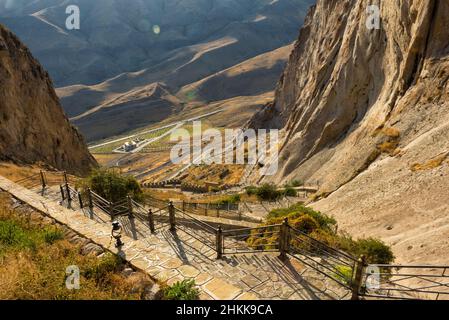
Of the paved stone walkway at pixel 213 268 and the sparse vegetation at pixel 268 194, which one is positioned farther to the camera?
the sparse vegetation at pixel 268 194

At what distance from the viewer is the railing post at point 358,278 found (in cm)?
646

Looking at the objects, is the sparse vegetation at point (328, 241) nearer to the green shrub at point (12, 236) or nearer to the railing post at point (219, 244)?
the railing post at point (219, 244)

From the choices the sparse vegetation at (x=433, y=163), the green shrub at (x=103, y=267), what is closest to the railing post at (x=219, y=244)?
the green shrub at (x=103, y=267)

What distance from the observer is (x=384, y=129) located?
70.6ft

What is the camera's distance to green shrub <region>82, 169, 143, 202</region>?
1616cm

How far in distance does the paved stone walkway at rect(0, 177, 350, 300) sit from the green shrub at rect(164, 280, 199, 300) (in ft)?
0.81

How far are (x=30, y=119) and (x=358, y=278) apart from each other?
29.0 meters

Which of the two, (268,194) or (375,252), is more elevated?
(268,194)

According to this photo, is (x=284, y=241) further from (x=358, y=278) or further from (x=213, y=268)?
(x=358, y=278)

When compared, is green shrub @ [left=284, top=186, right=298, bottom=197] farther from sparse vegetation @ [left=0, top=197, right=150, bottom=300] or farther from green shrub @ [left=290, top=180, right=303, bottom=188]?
sparse vegetation @ [left=0, top=197, right=150, bottom=300]

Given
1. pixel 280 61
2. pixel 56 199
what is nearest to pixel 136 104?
pixel 280 61

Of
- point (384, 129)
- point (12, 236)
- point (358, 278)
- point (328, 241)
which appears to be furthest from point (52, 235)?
point (384, 129)

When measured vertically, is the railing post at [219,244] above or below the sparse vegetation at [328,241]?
above

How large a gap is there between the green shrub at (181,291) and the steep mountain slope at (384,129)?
342 inches
